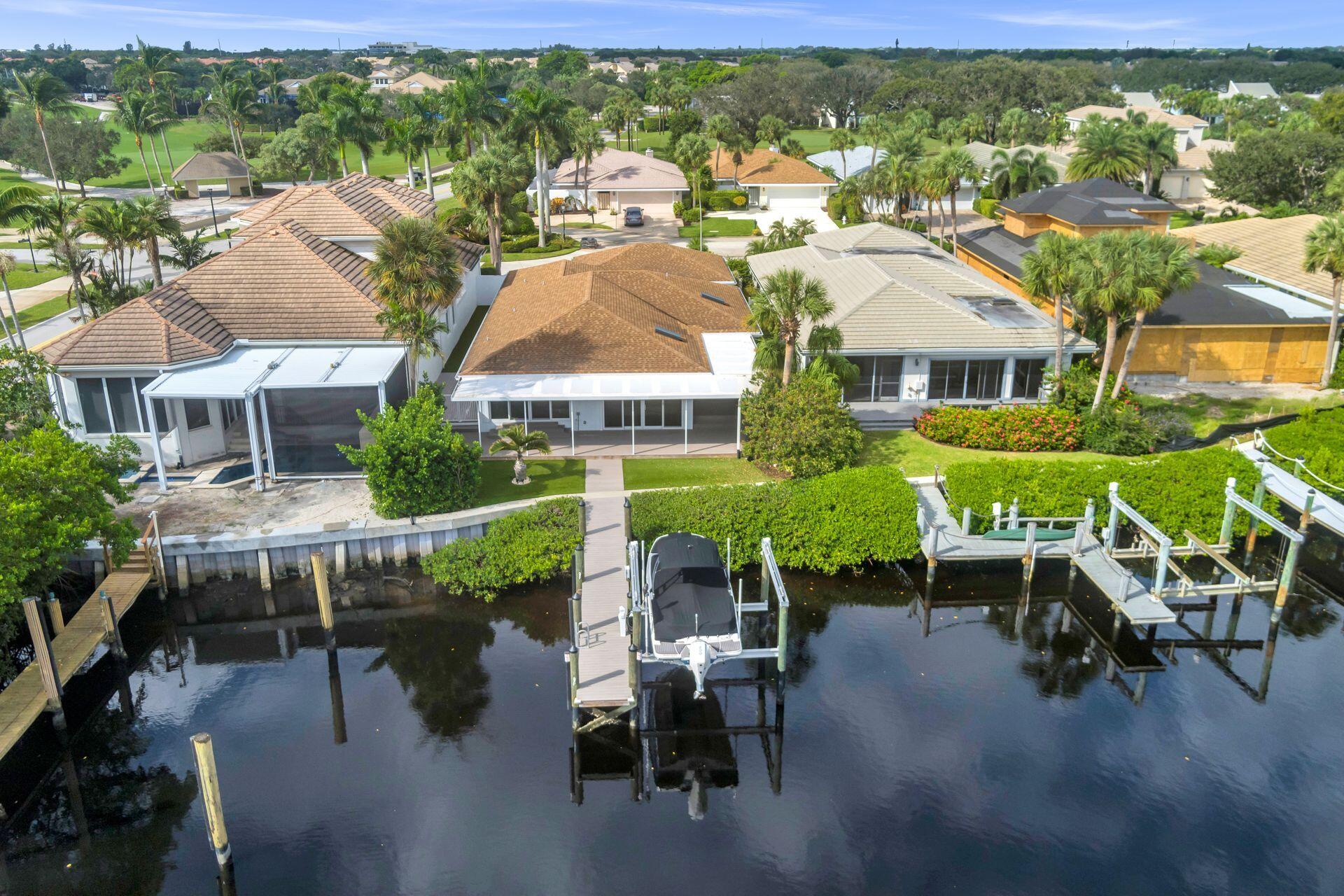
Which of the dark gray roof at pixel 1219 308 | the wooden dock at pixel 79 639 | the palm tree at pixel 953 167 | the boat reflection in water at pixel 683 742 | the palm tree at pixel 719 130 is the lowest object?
the boat reflection in water at pixel 683 742

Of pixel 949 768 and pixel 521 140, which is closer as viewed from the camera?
pixel 949 768

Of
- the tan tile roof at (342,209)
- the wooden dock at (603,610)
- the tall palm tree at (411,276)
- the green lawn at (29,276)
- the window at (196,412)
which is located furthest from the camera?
the green lawn at (29,276)

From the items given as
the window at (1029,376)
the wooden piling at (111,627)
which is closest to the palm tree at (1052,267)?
the window at (1029,376)

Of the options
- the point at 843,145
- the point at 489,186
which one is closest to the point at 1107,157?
the point at 843,145

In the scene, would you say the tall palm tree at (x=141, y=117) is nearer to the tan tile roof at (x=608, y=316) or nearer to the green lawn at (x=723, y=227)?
the green lawn at (x=723, y=227)

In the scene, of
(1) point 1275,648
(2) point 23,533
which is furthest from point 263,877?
(1) point 1275,648

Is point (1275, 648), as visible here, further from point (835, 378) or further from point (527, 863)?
point (527, 863)

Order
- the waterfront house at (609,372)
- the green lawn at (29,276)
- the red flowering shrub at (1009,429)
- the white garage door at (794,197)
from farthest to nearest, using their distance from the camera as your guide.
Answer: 1. the white garage door at (794,197)
2. the green lawn at (29,276)
3. the red flowering shrub at (1009,429)
4. the waterfront house at (609,372)

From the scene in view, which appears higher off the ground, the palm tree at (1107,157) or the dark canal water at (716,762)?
the palm tree at (1107,157)
